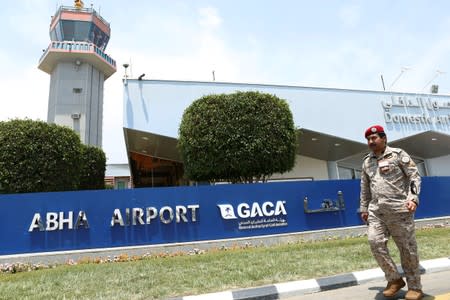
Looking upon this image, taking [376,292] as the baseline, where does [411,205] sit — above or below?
above

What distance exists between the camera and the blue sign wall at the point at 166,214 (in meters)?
8.30

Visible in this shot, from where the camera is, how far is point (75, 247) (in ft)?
27.5

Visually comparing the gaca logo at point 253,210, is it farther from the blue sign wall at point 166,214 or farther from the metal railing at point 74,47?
the metal railing at point 74,47

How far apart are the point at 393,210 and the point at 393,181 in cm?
31

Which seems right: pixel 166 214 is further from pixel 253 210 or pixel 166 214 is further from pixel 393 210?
pixel 393 210

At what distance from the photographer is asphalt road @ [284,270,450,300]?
12.1ft

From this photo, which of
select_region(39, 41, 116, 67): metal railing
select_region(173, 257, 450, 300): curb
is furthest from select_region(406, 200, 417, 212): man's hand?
select_region(39, 41, 116, 67): metal railing

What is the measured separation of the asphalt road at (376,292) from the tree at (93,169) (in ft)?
42.1

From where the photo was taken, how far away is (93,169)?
15617 millimetres

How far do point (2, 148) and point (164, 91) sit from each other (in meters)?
7.32

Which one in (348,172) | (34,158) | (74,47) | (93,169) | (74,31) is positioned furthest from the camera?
(74,31)

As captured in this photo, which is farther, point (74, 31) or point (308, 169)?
point (74, 31)

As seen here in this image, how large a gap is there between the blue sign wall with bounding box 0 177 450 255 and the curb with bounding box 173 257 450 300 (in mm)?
5003

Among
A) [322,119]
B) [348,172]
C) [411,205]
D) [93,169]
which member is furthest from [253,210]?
[348,172]
